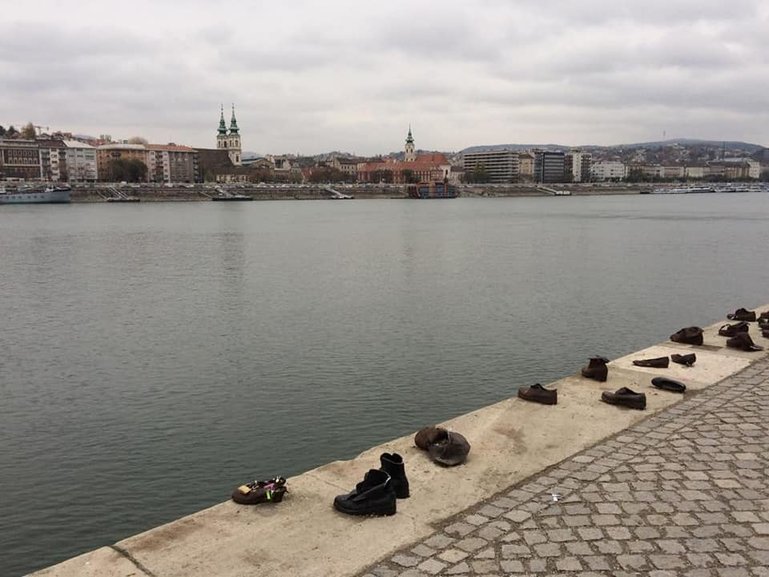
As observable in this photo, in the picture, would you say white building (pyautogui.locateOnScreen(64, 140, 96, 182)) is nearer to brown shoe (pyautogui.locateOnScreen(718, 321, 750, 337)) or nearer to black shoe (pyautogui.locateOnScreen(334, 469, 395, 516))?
brown shoe (pyautogui.locateOnScreen(718, 321, 750, 337))

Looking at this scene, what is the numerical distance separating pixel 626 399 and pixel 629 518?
318 centimetres

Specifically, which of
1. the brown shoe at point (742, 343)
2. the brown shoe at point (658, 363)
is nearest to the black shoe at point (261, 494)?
the brown shoe at point (658, 363)

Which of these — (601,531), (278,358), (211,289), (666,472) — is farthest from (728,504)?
(211,289)

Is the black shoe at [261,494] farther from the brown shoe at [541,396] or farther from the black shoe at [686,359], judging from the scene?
the black shoe at [686,359]

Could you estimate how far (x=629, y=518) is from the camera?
18.3 feet

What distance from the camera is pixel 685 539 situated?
17.1 feet

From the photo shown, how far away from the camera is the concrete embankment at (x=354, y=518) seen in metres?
5.03

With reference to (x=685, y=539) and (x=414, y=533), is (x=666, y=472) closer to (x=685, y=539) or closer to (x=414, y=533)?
(x=685, y=539)

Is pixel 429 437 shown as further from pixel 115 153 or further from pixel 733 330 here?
pixel 115 153

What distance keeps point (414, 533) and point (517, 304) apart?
60.7ft

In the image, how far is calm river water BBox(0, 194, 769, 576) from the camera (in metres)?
9.45

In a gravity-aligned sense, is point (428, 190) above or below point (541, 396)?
above

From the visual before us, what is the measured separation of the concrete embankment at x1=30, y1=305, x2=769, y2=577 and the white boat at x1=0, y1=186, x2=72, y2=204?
464 ft

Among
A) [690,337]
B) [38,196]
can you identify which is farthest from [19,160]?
[690,337]
